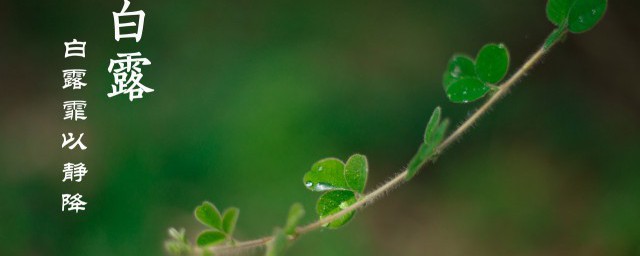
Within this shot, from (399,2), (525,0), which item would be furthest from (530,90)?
(399,2)

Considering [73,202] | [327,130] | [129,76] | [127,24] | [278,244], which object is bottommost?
[278,244]

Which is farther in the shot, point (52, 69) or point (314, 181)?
point (52, 69)

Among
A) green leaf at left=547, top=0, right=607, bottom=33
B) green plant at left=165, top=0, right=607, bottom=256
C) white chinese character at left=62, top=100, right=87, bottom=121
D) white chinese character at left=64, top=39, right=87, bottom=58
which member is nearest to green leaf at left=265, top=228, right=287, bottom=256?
green plant at left=165, top=0, right=607, bottom=256

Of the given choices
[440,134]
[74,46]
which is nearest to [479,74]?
[440,134]

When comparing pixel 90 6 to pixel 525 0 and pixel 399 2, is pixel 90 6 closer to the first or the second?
pixel 399 2

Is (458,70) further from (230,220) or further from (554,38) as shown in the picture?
(230,220)
